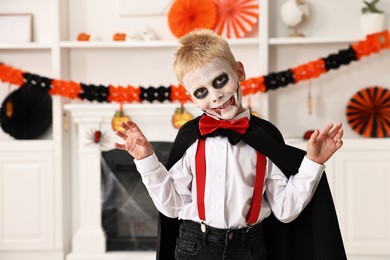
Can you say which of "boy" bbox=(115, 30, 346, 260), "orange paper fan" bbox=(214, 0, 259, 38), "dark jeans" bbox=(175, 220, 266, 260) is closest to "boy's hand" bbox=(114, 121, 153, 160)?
"boy" bbox=(115, 30, 346, 260)

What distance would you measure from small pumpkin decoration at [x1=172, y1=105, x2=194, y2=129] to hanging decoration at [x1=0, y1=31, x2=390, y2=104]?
56 millimetres

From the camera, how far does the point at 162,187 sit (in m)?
1.86

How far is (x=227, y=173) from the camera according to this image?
1.84 metres

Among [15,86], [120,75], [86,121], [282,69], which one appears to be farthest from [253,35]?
[15,86]

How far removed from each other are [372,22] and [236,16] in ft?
2.81

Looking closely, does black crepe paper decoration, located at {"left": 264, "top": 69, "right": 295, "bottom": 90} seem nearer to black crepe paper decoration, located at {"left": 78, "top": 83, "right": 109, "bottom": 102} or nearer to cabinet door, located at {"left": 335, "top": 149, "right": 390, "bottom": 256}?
cabinet door, located at {"left": 335, "top": 149, "right": 390, "bottom": 256}

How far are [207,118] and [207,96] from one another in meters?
0.10

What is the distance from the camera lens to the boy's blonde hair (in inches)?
70.4

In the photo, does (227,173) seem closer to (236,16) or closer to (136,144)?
(136,144)

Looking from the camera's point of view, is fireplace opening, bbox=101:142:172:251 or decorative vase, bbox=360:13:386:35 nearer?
decorative vase, bbox=360:13:386:35

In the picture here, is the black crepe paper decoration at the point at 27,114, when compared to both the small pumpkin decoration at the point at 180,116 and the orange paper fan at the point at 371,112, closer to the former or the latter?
the small pumpkin decoration at the point at 180,116

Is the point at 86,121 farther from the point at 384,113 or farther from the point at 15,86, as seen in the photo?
the point at 384,113

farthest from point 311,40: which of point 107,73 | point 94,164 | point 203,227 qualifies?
point 203,227

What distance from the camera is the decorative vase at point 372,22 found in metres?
3.71
